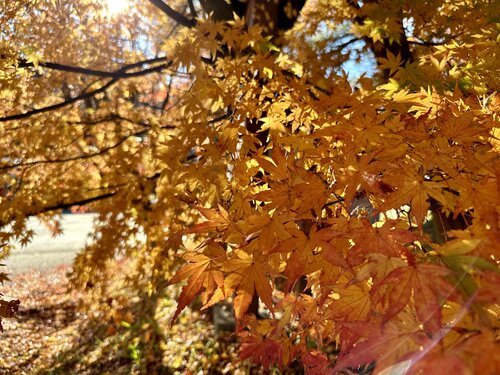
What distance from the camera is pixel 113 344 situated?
5.80 meters

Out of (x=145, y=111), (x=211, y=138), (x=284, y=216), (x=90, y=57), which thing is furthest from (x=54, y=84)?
(x=284, y=216)

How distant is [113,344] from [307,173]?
223 inches

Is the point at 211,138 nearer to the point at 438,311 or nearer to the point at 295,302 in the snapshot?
the point at 295,302

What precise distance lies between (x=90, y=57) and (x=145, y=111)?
4.44 feet

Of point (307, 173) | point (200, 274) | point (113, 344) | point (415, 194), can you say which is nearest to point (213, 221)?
point (200, 274)

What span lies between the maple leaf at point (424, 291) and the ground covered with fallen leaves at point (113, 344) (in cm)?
371

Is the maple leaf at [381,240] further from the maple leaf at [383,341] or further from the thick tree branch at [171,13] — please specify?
the thick tree branch at [171,13]

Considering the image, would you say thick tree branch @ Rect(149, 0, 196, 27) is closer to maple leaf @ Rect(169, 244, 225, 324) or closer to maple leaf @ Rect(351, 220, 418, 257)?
maple leaf @ Rect(169, 244, 225, 324)

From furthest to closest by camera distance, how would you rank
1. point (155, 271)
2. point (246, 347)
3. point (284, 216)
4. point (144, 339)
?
point (144, 339), point (155, 271), point (246, 347), point (284, 216)

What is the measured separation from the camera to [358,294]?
125cm

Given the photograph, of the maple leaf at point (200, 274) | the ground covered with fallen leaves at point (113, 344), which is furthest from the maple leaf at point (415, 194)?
the ground covered with fallen leaves at point (113, 344)

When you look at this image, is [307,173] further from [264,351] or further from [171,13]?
[171,13]

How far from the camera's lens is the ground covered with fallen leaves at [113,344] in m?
4.99

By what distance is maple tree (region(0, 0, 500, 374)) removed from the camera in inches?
34.8
